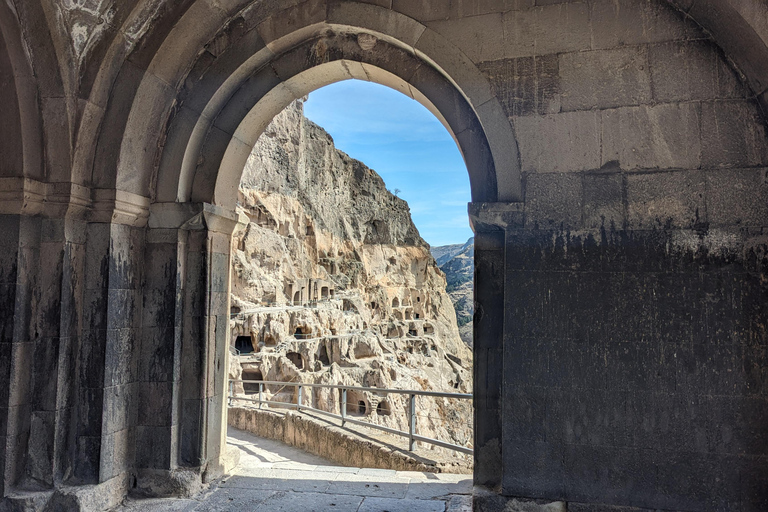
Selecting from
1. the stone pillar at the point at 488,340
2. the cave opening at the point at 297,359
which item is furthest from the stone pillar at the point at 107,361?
the cave opening at the point at 297,359

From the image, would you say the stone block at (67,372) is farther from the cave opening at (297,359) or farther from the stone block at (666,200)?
the cave opening at (297,359)

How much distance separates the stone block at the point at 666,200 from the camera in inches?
122

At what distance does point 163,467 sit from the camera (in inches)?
152

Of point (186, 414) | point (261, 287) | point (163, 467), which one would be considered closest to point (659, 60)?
point (186, 414)

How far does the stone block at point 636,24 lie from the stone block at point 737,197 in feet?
3.06

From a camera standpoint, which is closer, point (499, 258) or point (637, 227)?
point (637, 227)

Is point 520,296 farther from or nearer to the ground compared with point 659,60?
nearer to the ground

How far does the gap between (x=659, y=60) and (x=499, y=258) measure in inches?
64.9

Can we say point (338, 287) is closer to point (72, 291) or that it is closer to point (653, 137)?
point (72, 291)

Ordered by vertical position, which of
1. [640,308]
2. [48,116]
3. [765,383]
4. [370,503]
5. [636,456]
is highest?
[48,116]

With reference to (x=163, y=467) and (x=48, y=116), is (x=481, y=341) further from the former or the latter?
(x=48, y=116)

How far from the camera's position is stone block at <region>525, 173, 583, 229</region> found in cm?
323

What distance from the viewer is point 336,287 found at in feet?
124

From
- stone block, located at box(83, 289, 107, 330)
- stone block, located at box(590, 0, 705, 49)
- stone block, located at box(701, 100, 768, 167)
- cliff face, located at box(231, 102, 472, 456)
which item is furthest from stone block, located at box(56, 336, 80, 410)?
cliff face, located at box(231, 102, 472, 456)
